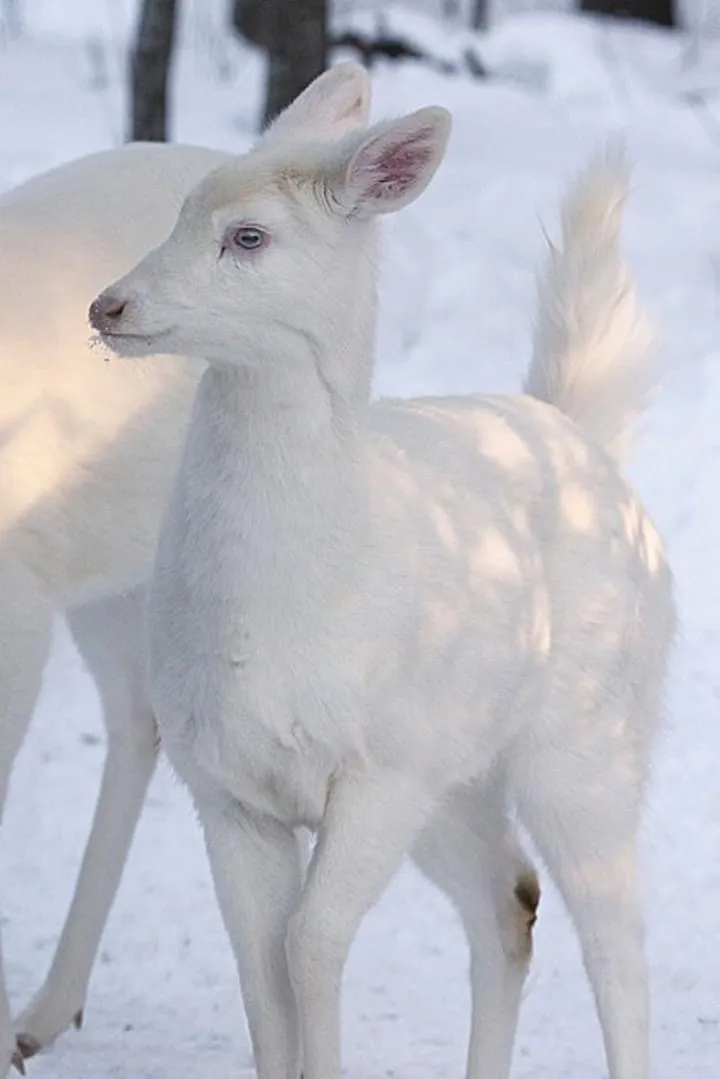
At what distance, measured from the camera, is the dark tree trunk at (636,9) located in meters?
14.9

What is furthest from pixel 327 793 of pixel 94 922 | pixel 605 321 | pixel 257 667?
pixel 94 922

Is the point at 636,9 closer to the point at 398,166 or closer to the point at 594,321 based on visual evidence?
the point at 594,321

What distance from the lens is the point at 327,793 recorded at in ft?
10.1

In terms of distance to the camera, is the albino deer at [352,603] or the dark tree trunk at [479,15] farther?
the dark tree trunk at [479,15]

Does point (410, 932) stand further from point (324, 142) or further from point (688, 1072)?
point (324, 142)

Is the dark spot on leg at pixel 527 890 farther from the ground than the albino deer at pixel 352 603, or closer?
closer

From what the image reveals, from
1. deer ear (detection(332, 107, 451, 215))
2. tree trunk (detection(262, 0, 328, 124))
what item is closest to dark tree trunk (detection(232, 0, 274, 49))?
tree trunk (detection(262, 0, 328, 124))

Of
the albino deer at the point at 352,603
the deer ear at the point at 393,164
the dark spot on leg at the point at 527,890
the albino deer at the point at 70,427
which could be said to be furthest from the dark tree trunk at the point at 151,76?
the deer ear at the point at 393,164

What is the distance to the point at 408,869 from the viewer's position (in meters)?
5.17

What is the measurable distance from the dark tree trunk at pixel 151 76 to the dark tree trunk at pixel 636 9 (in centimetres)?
683

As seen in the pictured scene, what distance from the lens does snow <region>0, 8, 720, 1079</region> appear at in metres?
4.32

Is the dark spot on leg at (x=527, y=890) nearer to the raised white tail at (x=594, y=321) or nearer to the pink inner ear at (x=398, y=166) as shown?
the raised white tail at (x=594, y=321)

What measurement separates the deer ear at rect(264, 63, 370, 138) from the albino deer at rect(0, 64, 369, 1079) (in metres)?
0.83

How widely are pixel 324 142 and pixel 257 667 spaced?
71 cm
